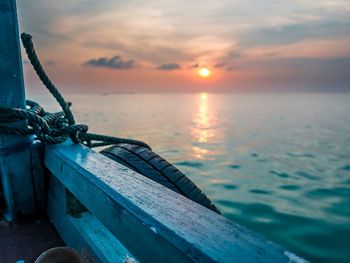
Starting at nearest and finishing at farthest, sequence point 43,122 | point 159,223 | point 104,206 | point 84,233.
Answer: point 159,223 < point 104,206 < point 84,233 < point 43,122

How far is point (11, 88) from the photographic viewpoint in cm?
185

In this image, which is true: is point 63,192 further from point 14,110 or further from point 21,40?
point 21,40

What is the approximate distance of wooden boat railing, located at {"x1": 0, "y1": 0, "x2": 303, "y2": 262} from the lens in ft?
2.33

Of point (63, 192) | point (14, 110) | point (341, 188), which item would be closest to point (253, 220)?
point (341, 188)

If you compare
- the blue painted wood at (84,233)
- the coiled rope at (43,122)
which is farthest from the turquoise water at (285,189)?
the coiled rope at (43,122)

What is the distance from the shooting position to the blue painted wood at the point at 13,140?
1.79 meters

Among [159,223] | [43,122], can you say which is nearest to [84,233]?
[43,122]

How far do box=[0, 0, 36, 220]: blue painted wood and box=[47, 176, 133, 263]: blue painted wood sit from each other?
0.62ft

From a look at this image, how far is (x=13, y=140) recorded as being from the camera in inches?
76.4

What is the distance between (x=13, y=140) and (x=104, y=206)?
1.19 m

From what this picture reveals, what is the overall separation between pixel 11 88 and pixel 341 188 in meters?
8.10

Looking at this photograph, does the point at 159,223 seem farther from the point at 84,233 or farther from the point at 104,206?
the point at 84,233

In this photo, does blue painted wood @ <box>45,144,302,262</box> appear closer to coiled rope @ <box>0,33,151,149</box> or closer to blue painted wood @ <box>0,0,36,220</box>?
coiled rope @ <box>0,33,151,149</box>

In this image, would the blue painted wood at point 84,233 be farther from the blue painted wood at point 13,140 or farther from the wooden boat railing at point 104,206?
the blue painted wood at point 13,140
